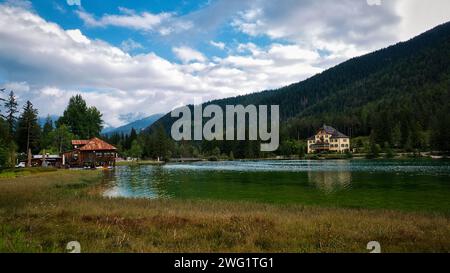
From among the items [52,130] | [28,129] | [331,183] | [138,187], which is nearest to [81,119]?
[52,130]

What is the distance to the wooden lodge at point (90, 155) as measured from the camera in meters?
102

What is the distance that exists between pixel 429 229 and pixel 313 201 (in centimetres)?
1427

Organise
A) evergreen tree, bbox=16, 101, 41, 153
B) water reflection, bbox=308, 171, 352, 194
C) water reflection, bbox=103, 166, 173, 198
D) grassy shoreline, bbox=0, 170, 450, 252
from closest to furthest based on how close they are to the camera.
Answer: grassy shoreline, bbox=0, 170, 450, 252, water reflection, bbox=103, 166, 173, 198, water reflection, bbox=308, 171, 352, 194, evergreen tree, bbox=16, 101, 41, 153

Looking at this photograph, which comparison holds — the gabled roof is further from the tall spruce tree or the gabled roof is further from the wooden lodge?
the tall spruce tree

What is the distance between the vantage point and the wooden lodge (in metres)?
102

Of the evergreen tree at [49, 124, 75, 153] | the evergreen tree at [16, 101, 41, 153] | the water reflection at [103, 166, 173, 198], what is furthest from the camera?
the evergreen tree at [49, 124, 75, 153]

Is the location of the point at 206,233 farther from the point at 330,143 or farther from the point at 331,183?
the point at 330,143

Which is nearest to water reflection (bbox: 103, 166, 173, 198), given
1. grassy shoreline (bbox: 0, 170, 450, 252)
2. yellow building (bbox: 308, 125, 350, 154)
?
grassy shoreline (bbox: 0, 170, 450, 252)

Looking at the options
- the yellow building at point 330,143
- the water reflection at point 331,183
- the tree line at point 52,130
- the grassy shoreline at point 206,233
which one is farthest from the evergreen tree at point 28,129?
the yellow building at point 330,143

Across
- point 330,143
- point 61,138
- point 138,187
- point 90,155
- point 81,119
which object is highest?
point 81,119

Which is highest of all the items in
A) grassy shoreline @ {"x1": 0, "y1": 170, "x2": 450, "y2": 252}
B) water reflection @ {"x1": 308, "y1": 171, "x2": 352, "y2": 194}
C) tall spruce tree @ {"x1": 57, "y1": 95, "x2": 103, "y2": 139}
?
tall spruce tree @ {"x1": 57, "y1": 95, "x2": 103, "y2": 139}

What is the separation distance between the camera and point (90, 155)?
10450cm
